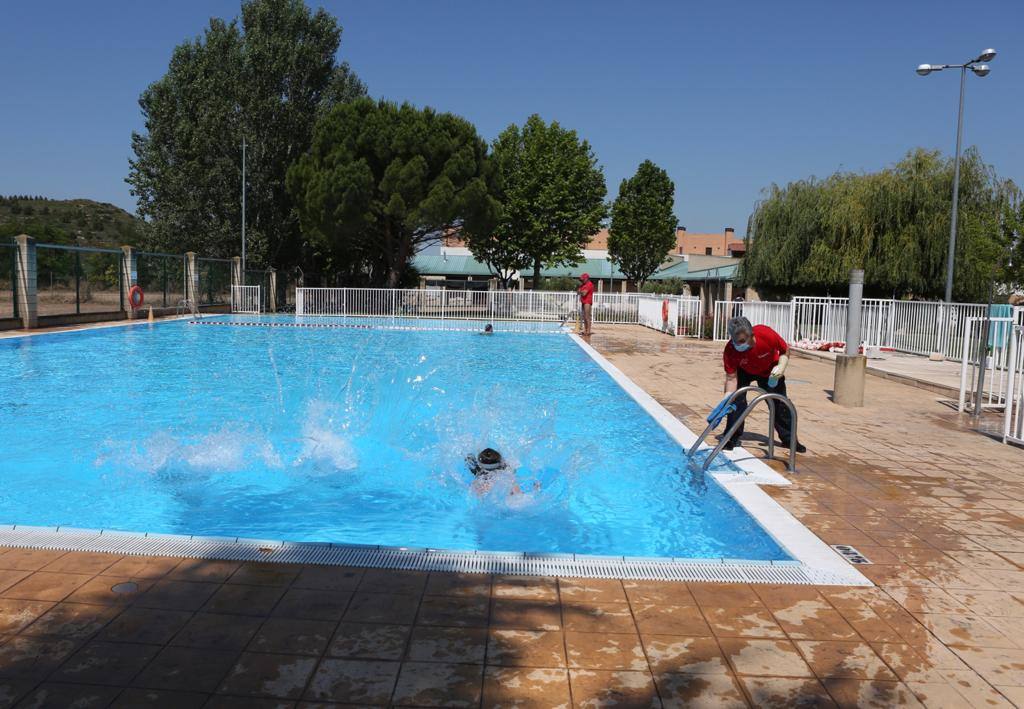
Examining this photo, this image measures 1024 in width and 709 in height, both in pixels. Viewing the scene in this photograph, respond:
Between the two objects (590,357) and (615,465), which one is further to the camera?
(590,357)

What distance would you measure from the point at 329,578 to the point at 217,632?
0.72 meters

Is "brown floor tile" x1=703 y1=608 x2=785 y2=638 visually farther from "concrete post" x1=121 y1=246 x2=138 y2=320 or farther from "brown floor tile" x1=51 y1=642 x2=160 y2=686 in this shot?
"concrete post" x1=121 y1=246 x2=138 y2=320

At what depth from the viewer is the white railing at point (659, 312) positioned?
23906mm

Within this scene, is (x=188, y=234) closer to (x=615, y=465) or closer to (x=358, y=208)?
(x=358, y=208)

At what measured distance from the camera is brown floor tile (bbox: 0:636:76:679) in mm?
2797

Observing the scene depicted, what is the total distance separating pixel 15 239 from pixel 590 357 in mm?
15728

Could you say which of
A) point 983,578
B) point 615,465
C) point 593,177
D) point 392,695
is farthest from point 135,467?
point 593,177

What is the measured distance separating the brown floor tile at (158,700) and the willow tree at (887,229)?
26.8 m

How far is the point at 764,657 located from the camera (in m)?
3.06

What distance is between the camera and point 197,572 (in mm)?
3824

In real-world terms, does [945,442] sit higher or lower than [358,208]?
lower

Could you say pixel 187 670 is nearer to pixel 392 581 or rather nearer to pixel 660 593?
pixel 392 581

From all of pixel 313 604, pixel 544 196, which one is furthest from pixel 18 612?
pixel 544 196

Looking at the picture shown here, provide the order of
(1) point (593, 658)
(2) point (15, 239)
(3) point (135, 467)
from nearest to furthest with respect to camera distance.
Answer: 1. (1) point (593, 658)
2. (3) point (135, 467)
3. (2) point (15, 239)
